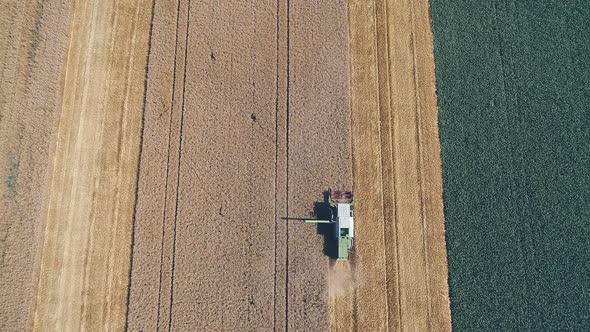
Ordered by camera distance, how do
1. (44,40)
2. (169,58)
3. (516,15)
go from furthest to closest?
1. (516,15)
2. (169,58)
3. (44,40)

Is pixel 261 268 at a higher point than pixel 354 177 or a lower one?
lower

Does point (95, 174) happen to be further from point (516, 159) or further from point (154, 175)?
point (516, 159)

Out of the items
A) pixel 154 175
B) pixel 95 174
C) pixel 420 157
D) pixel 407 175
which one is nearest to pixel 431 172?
pixel 420 157

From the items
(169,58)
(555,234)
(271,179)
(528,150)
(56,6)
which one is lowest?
(555,234)

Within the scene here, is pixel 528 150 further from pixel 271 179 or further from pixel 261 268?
pixel 261 268

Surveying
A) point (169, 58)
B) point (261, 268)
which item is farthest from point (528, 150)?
point (169, 58)

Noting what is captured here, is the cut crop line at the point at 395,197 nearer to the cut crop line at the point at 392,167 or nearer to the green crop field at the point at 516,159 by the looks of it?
the cut crop line at the point at 392,167

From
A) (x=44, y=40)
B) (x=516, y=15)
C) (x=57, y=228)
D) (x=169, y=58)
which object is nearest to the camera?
(x=57, y=228)

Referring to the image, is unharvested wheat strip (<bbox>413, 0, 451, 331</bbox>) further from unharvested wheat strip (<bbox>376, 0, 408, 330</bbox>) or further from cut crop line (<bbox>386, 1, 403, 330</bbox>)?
unharvested wheat strip (<bbox>376, 0, 408, 330</bbox>)

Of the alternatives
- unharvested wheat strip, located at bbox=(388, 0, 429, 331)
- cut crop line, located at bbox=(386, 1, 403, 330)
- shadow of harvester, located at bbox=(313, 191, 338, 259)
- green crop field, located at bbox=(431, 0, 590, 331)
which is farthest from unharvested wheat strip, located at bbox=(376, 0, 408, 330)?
green crop field, located at bbox=(431, 0, 590, 331)

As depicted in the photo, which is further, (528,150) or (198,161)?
(528,150)
